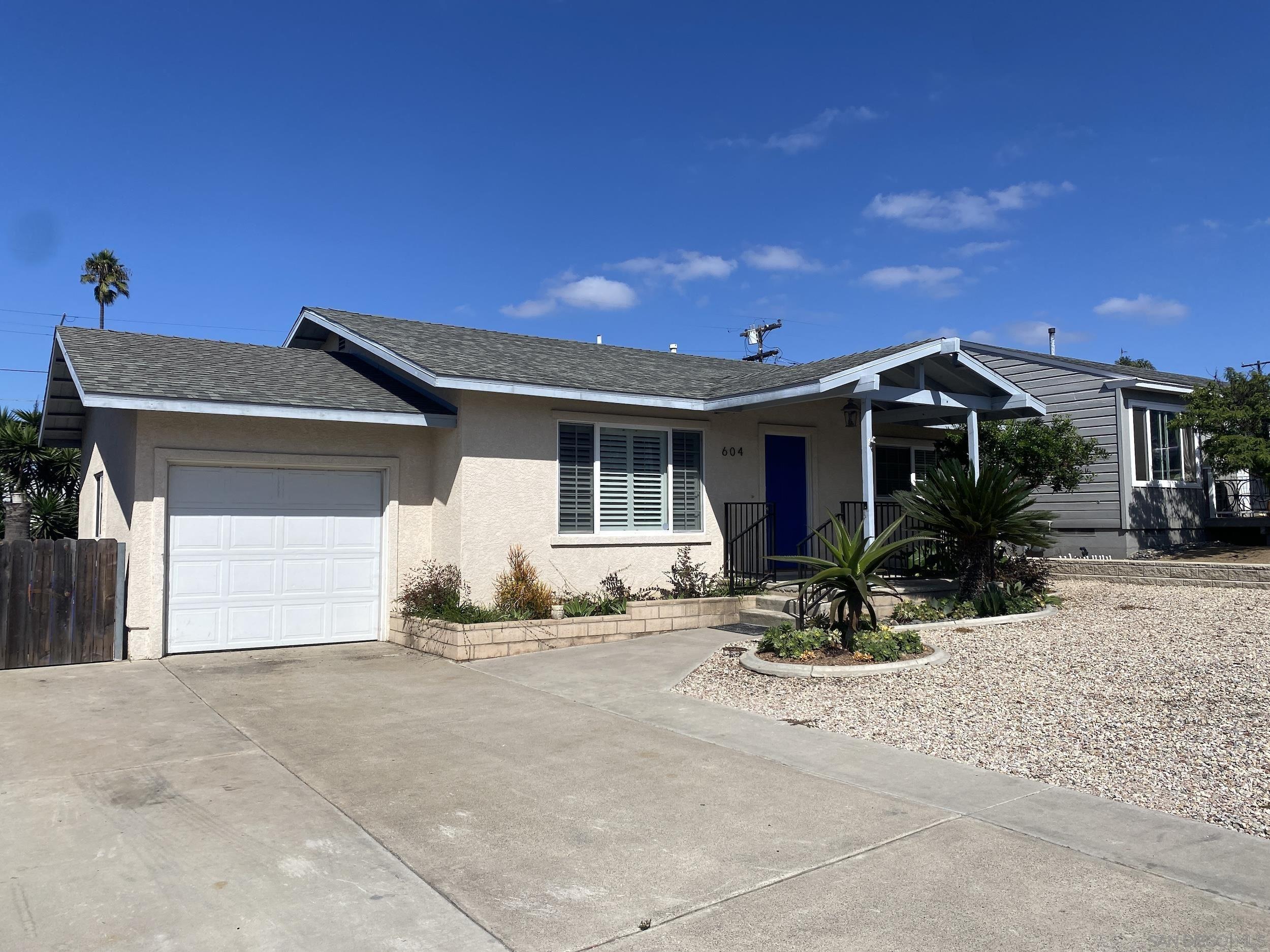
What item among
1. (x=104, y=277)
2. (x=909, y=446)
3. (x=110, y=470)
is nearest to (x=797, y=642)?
(x=909, y=446)

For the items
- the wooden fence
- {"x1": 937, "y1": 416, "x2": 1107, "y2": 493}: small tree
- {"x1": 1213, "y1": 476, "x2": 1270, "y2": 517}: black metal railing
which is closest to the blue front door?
{"x1": 937, "y1": 416, "x2": 1107, "y2": 493}: small tree

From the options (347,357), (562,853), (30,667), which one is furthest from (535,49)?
(562,853)

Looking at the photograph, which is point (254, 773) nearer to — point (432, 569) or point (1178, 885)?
point (1178, 885)

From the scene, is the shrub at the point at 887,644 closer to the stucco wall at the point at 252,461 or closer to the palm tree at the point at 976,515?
the palm tree at the point at 976,515

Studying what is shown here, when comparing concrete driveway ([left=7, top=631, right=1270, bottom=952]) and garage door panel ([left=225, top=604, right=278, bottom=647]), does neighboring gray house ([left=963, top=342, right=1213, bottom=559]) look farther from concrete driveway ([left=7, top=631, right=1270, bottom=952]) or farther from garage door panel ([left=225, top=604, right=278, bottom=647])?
garage door panel ([left=225, top=604, right=278, bottom=647])

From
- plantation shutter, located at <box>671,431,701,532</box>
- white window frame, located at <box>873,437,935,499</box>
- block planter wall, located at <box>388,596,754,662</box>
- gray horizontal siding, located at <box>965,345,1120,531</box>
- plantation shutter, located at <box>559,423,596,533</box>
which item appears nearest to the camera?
block planter wall, located at <box>388,596,754,662</box>

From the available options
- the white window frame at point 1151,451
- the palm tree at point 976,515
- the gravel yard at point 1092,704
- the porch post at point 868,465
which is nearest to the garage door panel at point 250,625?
the gravel yard at point 1092,704

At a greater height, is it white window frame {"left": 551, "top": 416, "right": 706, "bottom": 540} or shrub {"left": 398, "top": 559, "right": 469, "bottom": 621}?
white window frame {"left": 551, "top": 416, "right": 706, "bottom": 540}

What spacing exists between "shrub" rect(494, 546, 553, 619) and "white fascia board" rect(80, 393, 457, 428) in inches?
77.4

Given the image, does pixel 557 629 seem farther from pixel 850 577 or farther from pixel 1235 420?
pixel 1235 420

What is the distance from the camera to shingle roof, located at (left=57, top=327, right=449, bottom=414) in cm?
998

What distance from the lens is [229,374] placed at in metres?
11.1

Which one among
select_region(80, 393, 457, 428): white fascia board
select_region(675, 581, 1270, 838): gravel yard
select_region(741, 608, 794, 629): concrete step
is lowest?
select_region(675, 581, 1270, 838): gravel yard

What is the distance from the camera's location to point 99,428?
1414 centimetres
